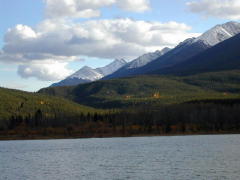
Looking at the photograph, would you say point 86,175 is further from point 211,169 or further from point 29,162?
point 29,162

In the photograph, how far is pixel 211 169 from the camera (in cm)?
6962

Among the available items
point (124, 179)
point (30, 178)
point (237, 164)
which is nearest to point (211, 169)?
point (237, 164)

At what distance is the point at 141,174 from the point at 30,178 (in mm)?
15926

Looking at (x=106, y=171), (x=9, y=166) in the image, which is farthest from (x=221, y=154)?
(x=9, y=166)

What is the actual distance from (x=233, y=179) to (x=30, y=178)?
93.9 feet

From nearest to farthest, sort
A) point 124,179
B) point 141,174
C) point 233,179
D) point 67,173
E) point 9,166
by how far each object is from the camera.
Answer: point 233,179 < point 124,179 < point 141,174 < point 67,173 < point 9,166

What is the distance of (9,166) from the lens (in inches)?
3548

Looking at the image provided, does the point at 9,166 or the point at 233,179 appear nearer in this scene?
the point at 233,179

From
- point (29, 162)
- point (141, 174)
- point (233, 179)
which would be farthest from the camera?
point (29, 162)

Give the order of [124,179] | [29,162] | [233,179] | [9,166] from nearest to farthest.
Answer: [233,179], [124,179], [9,166], [29,162]

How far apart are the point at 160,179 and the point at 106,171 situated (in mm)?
13837

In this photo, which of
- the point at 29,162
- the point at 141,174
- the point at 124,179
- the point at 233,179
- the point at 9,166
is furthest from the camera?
the point at 29,162

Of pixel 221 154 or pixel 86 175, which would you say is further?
pixel 221 154

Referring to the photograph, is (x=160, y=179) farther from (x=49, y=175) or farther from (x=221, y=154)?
(x=221, y=154)
